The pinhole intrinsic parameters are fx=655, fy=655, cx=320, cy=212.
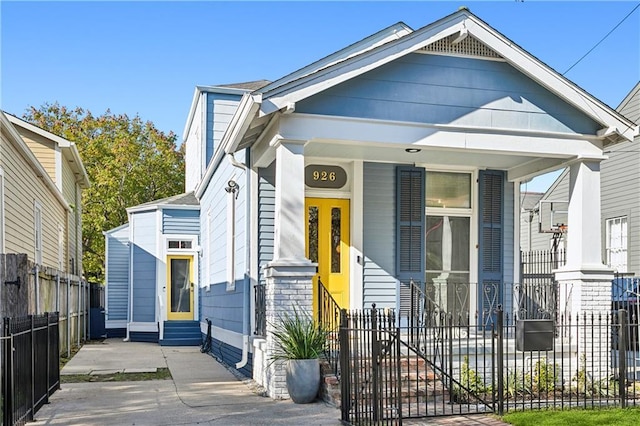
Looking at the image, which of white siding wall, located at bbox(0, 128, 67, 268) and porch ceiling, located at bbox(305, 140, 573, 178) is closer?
porch ceiling, located at bbox(305, 140, 573, 178)

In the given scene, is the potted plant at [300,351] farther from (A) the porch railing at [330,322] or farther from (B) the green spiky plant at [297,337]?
(A) the porch railing at [330,322]

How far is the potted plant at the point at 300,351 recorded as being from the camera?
7965 mm

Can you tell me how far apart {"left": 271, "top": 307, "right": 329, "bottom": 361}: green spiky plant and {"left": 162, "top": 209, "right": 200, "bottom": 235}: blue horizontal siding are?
998 centimetres

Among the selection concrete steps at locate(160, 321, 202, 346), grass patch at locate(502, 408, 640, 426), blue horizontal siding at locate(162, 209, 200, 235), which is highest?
blue horizontal siding at locate(162, 209, 200, 235)

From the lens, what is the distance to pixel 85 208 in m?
29.7

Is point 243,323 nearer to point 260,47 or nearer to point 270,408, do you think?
point 270,408

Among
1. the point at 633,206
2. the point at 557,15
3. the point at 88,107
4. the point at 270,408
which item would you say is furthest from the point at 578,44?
the point at 88,107

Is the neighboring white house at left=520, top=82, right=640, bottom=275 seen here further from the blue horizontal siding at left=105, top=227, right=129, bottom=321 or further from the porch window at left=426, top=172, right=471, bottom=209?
the blue horizontal siding at left=105, top=227, right=129, bottom=321

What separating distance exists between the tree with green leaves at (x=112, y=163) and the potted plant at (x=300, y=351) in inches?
881

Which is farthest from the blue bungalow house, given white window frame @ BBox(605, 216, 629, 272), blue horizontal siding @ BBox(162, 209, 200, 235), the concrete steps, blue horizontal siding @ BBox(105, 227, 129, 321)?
blue horizontal siding @ BBox(105, 227, 129, 321)

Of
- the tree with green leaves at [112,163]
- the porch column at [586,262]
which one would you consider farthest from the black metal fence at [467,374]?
the tree with green leaves at [112,163]

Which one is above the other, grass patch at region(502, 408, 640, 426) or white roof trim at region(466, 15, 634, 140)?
white roof trim at region(466, 15, 634, 140)

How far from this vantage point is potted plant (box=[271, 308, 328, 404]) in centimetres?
796

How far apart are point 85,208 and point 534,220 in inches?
782
